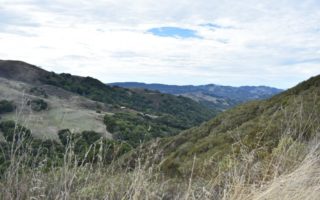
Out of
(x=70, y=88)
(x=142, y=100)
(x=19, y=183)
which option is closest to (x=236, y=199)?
(x=19, y=183)

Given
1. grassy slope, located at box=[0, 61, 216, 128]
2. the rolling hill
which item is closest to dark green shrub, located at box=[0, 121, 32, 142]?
the rolling hill

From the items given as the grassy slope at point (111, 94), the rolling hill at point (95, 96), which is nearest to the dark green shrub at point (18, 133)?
the rolling hill at point (95, 96)

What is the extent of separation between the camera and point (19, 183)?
429cm

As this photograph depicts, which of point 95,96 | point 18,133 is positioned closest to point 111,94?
point 95,96

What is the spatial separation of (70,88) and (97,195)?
14905 centimetres

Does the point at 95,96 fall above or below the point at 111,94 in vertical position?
below

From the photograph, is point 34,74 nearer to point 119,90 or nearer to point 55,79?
point 55,79

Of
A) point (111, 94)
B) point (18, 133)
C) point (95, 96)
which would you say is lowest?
point (95, 96)

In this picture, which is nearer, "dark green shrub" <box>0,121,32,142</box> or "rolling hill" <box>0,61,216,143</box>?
"dark green shrub" <box>0,121,32,142</box>

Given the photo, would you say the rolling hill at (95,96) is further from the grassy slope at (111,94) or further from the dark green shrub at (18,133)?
the dark green shrub at (18,133)

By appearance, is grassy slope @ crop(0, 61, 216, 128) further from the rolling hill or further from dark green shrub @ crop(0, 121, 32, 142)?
dark green shrub @ crop(0, 121, 32, 142)

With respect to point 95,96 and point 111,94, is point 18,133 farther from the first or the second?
point 111,94

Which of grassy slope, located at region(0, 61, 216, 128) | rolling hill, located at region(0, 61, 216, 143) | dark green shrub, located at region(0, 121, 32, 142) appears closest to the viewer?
dark green shrub, located at region(0, 121, 32, 142)

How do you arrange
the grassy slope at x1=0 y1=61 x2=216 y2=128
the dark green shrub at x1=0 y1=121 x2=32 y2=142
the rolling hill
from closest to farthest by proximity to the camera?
the dark green shrub at x1=0 y1=121 x2=32 y2=142 < the rolling hill < the grassy slope at x1=0 y1=61 x2=216 y2=128
